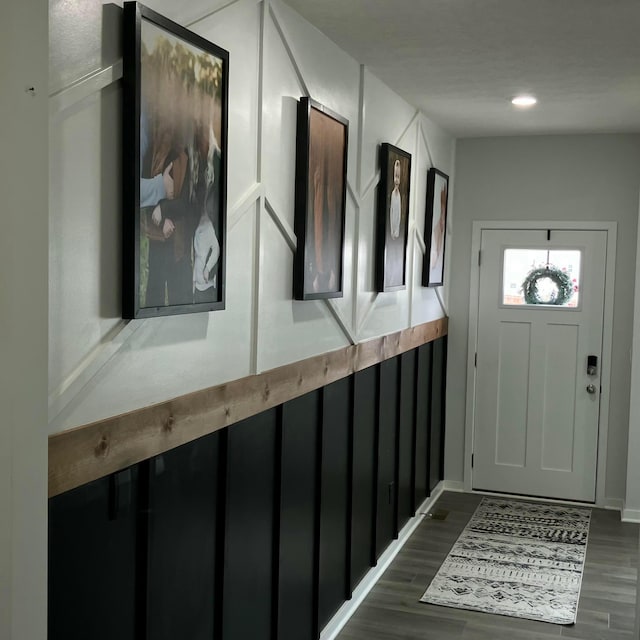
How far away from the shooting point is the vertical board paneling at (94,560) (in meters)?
1.79

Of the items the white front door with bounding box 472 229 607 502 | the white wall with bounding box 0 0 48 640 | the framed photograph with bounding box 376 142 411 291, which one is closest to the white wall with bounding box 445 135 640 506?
the white front door with bounding box 472 229 607 502

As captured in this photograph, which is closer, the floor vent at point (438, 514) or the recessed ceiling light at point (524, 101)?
the recessed ceiling light at point (524, 101)

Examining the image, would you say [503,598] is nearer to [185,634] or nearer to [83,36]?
[185,634]

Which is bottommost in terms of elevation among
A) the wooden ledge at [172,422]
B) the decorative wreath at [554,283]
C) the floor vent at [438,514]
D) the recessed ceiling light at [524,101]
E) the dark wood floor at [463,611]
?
the dark wood floor at [463,611]

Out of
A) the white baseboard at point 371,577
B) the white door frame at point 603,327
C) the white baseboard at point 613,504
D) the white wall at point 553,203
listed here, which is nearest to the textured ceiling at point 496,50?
the white wall at point 553,203

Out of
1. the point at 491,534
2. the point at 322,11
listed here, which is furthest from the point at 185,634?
the point at 491,534

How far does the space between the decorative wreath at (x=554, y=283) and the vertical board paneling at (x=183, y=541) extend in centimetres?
400

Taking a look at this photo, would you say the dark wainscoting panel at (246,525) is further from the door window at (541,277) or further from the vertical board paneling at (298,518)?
the door window at (541,277)

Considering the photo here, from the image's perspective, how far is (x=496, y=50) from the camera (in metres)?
3.49

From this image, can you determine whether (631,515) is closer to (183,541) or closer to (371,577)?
(371,577)

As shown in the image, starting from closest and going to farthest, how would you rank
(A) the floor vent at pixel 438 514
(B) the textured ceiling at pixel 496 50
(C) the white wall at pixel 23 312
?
1. (C) the white wall at pixel 23 312
2. (B) the textured ceiling at pixel 496 50
3. (A) the floor vent at pixel 438 514

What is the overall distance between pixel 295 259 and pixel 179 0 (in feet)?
3.79

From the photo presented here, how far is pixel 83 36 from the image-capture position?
1802mm

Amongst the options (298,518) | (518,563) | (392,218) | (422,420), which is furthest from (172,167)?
(422,420)
